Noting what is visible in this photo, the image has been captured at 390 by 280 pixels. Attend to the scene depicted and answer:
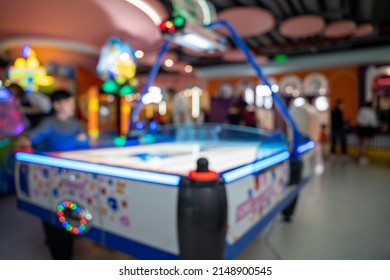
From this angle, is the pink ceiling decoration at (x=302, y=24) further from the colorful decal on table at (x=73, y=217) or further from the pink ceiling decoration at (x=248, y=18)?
the colorful decal on table at (x=73, y=217)

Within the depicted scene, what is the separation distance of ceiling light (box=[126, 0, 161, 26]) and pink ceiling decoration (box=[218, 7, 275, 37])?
2.27 metres

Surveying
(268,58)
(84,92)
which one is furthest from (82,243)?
(268,58)

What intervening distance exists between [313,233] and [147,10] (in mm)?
1789

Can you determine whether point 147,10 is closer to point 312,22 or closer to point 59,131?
point 59,131

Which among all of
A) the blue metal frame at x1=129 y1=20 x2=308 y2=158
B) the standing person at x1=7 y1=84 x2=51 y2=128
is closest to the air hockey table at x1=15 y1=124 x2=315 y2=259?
the blue metal frame at x1=129 y1=20 x2=308 y2=158

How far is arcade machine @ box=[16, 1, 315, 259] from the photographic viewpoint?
850 millimetres

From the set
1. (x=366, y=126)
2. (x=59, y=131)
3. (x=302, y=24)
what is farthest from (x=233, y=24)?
(x=59, y=131)

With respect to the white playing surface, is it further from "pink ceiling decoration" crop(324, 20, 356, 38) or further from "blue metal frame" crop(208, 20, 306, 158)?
"pink ceiling decoration" crop(324, 20, 356, 38)

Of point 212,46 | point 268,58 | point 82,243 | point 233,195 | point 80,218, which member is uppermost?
point 268,58

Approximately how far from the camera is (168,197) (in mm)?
920

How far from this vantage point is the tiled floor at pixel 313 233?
1.57 m

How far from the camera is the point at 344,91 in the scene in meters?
7.48
